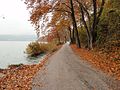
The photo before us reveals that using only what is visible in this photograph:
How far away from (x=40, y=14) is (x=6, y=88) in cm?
1929

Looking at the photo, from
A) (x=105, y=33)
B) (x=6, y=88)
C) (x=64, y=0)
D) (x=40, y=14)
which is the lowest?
(x=6, y=88)

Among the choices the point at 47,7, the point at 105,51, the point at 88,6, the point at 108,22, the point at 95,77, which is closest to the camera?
the point at 95,77

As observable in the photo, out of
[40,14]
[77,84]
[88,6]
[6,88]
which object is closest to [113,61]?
[77,84]

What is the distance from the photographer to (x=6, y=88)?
44.1ft

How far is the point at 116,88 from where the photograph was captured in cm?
1172

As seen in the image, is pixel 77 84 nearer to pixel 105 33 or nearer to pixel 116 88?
pixel 116 88

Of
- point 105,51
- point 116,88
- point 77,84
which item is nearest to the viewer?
point 116,88

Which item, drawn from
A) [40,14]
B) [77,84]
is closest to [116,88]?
[77,84]

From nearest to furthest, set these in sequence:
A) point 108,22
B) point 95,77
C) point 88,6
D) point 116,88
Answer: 1. point 116,88
2. point 95,77
3. point 108,22
4. point 88,6

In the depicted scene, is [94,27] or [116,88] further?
[94,27]

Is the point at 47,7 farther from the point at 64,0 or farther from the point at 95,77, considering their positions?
the point at 95,77

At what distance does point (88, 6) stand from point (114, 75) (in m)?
22.7

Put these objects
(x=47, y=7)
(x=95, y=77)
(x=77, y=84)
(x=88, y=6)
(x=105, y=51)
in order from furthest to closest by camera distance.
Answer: (x=88, y=6) → (x=47, y=7) → (x=105, y=51) → (x=95, y=77) → (x=77, y=84)

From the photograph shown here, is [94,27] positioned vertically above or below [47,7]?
below
